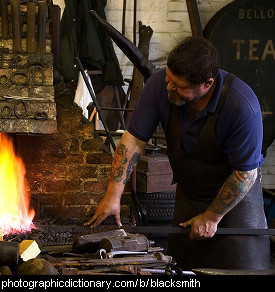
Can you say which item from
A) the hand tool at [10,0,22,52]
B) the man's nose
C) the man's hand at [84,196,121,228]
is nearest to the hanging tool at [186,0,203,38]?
the hand tool at [10,0,22,52]

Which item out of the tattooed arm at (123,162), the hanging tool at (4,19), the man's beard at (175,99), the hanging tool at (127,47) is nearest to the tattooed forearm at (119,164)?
the tattooed arm at (123,162)

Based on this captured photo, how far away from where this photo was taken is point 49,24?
3.68 metres

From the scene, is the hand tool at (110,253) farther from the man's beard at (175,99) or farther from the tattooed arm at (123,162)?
the man's beard at (175,99)

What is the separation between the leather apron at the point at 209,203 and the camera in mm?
2982

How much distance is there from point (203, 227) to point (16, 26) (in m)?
1.75

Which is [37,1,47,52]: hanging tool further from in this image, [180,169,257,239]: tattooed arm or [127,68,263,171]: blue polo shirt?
[180,169,257,239]: tattooed arm

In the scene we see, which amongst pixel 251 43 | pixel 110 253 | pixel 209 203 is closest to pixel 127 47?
pixel 209 203

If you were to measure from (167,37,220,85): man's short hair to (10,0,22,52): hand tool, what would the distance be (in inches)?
51.2

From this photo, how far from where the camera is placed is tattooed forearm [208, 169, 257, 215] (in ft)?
9.25

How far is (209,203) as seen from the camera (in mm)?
3123

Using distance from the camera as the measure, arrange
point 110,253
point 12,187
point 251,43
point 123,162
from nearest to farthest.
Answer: point 110,253 → point 123,162 → point 12,187 → point 251,43

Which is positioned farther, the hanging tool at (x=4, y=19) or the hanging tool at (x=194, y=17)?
the hanging tool at (x=194, y=17)

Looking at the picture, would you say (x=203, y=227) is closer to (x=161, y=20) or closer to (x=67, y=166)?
(x=67, y=166)

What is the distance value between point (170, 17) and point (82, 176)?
2306mm
